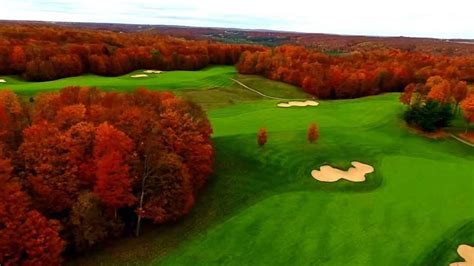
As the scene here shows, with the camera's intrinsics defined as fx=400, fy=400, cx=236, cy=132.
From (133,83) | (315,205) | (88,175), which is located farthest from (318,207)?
(133,83)

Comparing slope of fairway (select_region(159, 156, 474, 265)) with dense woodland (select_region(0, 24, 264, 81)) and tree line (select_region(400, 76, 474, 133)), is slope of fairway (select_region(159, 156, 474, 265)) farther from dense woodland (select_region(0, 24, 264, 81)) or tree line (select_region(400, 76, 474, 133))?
dense woodland (select_region(0, 24, 264, 81))

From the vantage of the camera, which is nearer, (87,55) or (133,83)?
(133,83)

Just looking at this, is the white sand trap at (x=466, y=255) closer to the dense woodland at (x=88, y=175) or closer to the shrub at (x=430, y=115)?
the dense woodland at (x=88, y=175)

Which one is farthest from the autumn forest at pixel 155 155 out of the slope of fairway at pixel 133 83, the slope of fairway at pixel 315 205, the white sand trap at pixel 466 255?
the slope of fairway at pixel 133 83

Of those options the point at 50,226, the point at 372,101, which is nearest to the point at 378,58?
the point at 372,101

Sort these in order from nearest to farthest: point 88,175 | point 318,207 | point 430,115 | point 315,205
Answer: point 88,175, point 318,207, point 315,205, point 430,115

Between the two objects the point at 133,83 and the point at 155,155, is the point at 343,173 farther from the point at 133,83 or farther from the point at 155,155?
the point at 133,83

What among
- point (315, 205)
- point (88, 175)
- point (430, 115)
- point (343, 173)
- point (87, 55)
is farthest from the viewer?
point (87, 55)

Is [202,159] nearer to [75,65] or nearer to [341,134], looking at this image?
[341,134]
